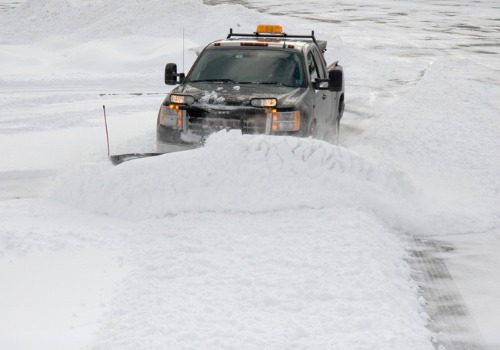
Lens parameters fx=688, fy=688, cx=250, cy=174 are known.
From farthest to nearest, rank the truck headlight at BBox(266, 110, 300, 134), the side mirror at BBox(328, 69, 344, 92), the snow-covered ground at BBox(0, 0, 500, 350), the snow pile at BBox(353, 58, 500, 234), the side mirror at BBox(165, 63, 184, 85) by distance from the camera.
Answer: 1. the side mirror at BBox(165, 63, 184, 85)
2. the side mirror at BBox(328, 69, 344, 92)
3. the truck headlight at BBox(266, 110, 300, 134)
4. the snow pile at BBox(353, 58, 500, 234)
5. the snow-covered ground at BBox(0, 0, 500, 350)

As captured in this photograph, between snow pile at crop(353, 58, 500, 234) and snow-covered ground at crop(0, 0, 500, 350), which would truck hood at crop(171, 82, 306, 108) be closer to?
snow-covered ground at crop(0, 0, 500, 350)

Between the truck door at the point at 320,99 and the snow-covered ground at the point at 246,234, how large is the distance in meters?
0.96

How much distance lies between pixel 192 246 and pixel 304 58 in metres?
3.64

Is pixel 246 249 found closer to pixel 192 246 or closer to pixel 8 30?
pixel 192 246

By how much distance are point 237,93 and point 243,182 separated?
130cm

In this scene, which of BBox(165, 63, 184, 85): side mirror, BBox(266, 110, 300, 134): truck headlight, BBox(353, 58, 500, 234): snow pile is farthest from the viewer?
BBox(165, 63, 184, 85): side mirror

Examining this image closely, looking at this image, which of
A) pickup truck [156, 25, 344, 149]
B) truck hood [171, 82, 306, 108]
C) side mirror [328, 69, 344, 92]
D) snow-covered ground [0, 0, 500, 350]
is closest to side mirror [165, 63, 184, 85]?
pickup truck [156, 25, 344, 149]

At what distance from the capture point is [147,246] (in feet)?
19.9

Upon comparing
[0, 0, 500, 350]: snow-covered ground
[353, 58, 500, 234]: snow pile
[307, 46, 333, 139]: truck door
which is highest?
[307, 46, 333, 139]: truck door

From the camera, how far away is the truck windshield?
846cm

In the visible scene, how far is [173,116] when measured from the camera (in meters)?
7.87

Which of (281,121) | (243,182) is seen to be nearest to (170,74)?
(281,121)

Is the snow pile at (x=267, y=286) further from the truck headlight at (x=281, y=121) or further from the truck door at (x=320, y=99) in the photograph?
the truck door at (x=320, y=99)

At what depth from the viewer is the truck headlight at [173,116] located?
25.7 ft
